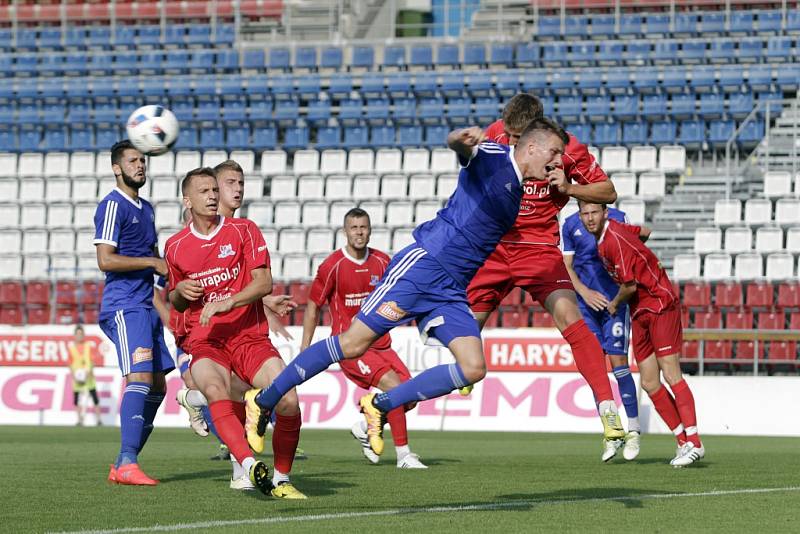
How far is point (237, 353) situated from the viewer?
8.34 meters

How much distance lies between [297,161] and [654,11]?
10.4 metres

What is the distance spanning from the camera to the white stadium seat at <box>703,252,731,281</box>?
24016 mm

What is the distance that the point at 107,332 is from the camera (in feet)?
31.5

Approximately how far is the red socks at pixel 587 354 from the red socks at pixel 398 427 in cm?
227

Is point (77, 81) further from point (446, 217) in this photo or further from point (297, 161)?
point (446, 217)

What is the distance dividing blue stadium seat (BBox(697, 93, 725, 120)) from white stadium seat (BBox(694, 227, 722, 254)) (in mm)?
4983

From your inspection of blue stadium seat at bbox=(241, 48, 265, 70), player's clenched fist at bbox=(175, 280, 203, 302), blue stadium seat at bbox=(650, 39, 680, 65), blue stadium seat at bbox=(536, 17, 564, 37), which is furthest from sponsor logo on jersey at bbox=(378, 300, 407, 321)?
blue stadium seat at bbox=(241, 48, 265, 70)

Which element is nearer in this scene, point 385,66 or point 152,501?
point 152,501

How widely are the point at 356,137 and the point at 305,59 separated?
12.9 feet

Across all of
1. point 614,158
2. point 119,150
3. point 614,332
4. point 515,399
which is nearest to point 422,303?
point 119,150

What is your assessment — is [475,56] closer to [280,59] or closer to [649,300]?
[280,59]

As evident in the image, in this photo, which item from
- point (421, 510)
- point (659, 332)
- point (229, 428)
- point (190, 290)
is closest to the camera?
point (421, 510)

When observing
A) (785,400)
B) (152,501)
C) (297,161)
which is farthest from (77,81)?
(152,501)

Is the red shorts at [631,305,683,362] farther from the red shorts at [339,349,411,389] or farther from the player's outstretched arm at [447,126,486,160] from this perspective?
the player's outstretched arm at [447,126,486,160]
